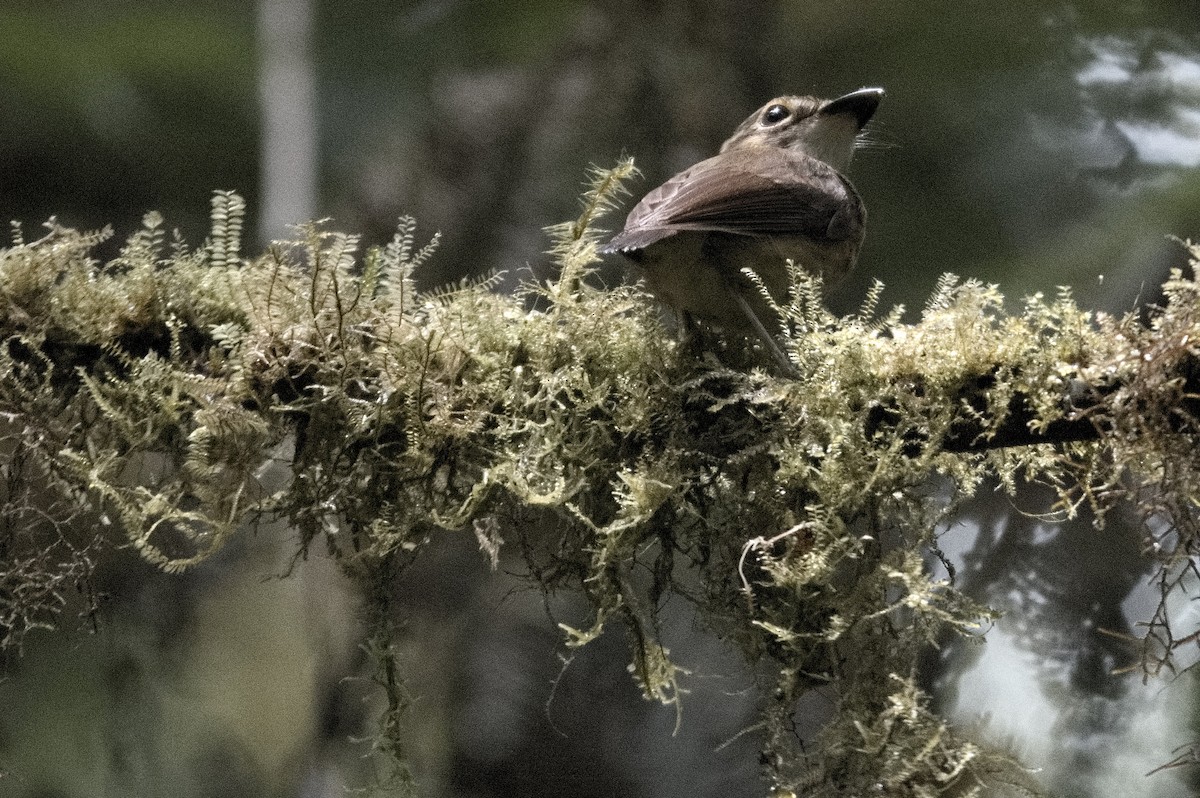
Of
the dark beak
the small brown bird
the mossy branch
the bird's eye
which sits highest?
the bird's eye

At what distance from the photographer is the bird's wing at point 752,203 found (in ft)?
6.79

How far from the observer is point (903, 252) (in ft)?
11.0

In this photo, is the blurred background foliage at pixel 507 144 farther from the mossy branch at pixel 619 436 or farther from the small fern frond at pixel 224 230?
the small fern frond at pixel 224 230

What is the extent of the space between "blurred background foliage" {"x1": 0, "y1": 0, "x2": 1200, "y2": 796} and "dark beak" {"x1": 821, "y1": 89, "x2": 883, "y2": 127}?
66 centimetres

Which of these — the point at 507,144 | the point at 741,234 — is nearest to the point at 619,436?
the point at 741,234

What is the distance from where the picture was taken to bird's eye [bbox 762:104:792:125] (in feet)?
9.20

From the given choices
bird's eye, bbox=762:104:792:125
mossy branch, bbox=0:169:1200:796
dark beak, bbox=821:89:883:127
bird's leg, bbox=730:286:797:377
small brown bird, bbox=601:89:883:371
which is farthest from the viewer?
bird's eye, bbox=762:104:792:125

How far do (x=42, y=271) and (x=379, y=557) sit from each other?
2.99ft

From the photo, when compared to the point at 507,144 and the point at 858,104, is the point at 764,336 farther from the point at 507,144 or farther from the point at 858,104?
the point at 507,144

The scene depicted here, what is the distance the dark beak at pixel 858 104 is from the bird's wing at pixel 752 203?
1.02 ft

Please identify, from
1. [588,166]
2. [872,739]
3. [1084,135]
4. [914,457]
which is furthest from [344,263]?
[1084,135]

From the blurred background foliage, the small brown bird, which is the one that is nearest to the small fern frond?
the small brown bird

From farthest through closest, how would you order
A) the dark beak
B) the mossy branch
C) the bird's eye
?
1. the bird's eye
2. the dark beak
3. the mossy branch

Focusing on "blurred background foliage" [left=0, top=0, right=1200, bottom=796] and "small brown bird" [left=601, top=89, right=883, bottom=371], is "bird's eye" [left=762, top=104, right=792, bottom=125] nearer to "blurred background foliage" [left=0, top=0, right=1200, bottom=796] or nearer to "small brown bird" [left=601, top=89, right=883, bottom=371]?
"small brown bird" [left=601, top=89, right=883, bottom=371]
